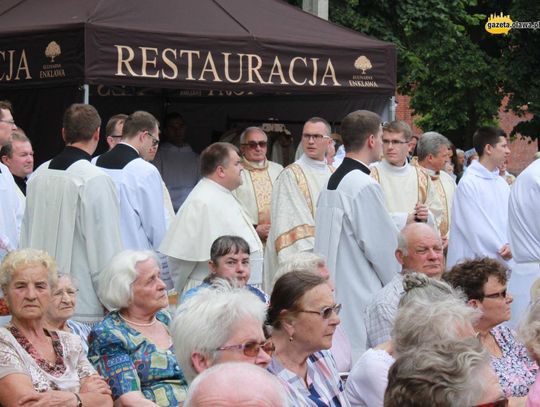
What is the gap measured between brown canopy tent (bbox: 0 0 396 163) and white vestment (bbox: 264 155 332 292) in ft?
2.91

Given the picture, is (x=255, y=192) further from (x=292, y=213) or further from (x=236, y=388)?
(x=236, y=388)

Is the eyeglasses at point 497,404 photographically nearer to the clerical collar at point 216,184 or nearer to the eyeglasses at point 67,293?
the eyeglasses at point 67,293

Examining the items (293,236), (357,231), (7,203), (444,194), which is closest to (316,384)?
(357,231)

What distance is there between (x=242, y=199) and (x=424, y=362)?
22.2 feet

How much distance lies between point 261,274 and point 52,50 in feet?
8.52

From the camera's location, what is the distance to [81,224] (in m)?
7.79

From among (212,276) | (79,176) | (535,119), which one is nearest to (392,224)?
(212,276)

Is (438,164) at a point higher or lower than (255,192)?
higher

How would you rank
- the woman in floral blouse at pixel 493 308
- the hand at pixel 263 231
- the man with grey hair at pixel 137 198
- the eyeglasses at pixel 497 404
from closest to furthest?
the eyeglasses at pixel 497 404 → the woman in floral blouse at pixel 493 308 → the man with grey hair at pixel 137 198 → the hand at pixel 263 231

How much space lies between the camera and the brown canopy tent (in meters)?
9.43

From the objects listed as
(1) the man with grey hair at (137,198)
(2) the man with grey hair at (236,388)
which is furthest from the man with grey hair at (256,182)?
(2) the man with grey hair at (236,388)

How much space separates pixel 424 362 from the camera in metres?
3.58

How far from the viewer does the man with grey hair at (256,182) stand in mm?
10289

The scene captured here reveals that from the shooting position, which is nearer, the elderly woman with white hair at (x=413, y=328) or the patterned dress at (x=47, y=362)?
the elderly woman with white hair at (x=413, y=328)
